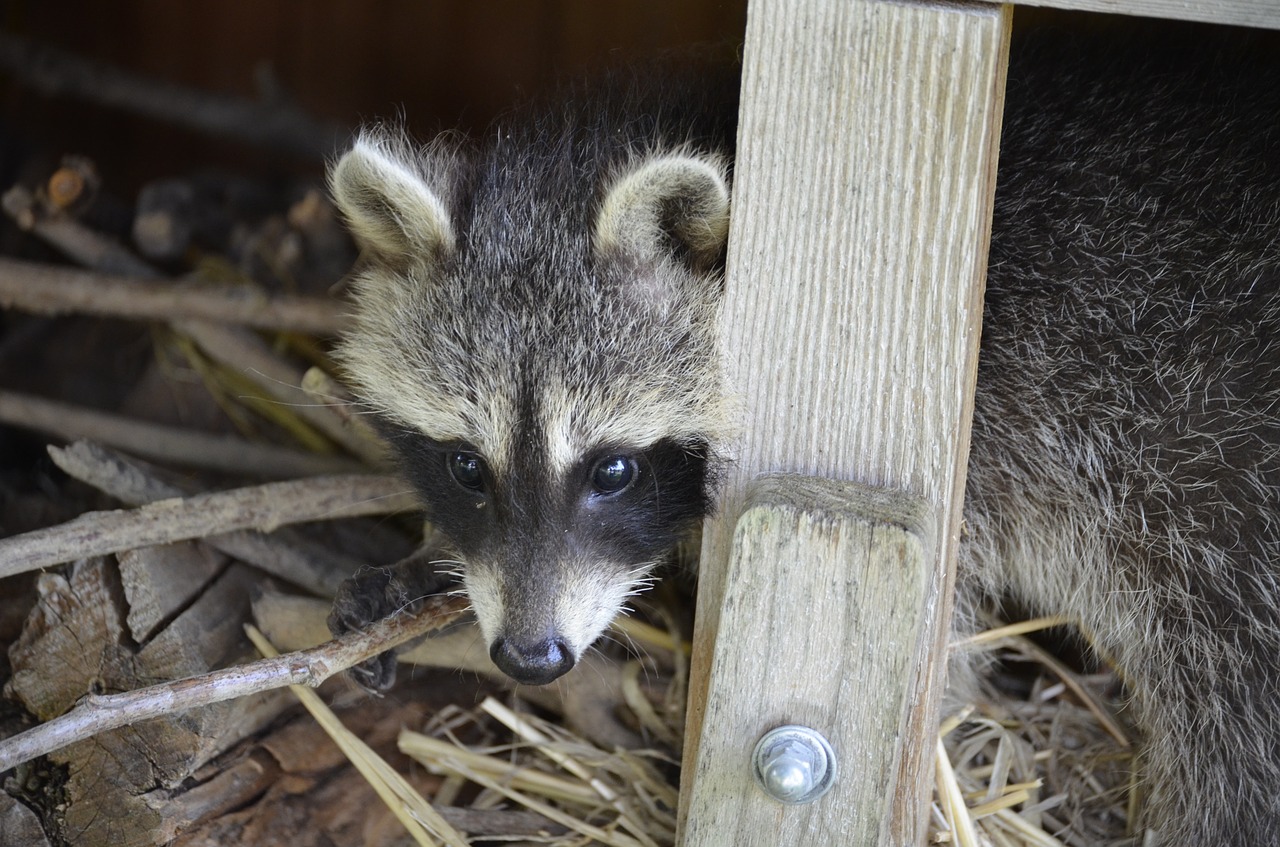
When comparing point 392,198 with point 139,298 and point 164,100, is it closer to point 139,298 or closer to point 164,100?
point 139,298

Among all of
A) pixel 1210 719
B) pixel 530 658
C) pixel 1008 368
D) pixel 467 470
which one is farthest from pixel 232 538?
pixel 1210 719

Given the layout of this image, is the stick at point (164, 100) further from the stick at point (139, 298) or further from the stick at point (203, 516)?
the stick at point (203, 516)

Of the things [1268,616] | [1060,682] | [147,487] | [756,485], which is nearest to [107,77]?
[147,487]

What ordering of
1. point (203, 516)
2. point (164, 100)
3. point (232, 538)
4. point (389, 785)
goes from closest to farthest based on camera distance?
point (389, 785) < point (203, 516) < point (232, 538) < point (164, 100)

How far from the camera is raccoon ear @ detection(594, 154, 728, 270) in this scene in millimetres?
1962

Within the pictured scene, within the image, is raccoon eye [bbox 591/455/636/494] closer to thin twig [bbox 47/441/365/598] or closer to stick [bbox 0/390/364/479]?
thin twig [bbox 47/441/365/598]

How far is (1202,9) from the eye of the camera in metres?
1.65

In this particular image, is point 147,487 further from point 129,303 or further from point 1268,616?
point 1268,616

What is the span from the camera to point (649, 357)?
215 cm

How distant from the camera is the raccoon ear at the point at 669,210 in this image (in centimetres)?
196

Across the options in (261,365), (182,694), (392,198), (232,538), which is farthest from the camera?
(261,365)

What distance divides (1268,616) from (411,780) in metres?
1.94

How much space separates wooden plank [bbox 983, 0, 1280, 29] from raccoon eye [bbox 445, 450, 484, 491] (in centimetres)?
134

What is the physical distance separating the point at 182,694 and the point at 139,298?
1765 millimetres
